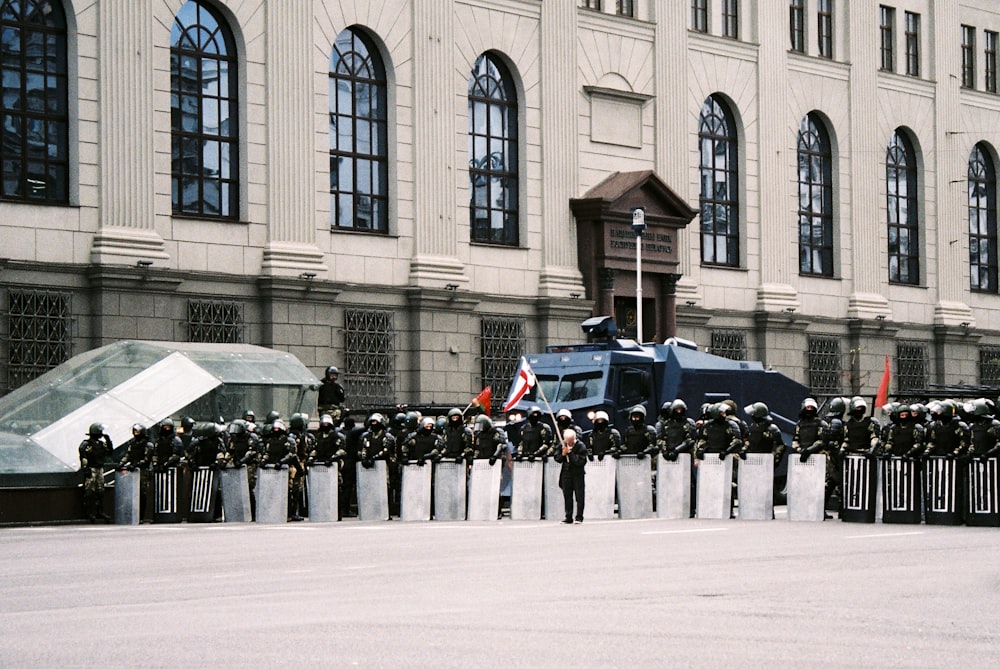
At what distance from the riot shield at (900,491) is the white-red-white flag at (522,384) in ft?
27.4

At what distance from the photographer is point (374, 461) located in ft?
104

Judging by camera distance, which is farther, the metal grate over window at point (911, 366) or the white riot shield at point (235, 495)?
the metal grate over window at point (911, 366)

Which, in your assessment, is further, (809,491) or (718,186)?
(718,186)

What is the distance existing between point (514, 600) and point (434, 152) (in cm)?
3069

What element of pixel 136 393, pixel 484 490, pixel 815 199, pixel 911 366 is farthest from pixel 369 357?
pixel 911 366

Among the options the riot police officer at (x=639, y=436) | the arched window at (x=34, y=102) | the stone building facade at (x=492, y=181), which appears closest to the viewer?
the riot police officer at (x=639, y=436)

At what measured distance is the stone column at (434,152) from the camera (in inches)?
1768

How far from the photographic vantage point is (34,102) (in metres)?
38.1

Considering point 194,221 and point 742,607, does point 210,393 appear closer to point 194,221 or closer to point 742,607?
point 194,221

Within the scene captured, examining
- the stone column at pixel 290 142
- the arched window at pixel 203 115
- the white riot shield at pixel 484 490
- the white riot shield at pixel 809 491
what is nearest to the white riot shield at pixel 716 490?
the white riot shield at pixel 809 491

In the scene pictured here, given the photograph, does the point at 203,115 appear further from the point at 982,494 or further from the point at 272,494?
the point at 982,494

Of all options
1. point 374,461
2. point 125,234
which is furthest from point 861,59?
point 374,461

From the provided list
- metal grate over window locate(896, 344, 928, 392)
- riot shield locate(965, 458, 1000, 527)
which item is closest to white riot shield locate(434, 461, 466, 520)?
riot shield locate(965, 458, 1000, 527)

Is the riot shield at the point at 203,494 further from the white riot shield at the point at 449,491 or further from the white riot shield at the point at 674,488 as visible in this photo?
the white riot shield at the point at 674,488
